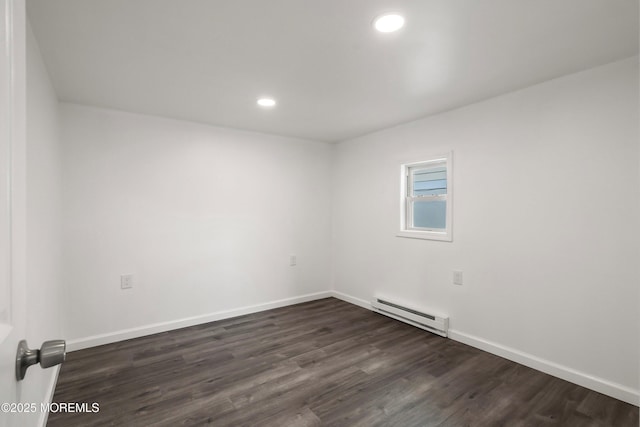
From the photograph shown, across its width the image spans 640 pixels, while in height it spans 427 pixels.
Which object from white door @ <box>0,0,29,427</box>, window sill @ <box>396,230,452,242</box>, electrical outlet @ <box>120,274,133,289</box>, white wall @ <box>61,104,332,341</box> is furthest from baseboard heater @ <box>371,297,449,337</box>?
white door @ <box>0,0,29,427</box>

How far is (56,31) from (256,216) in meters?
2.57

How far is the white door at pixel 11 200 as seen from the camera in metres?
0.53

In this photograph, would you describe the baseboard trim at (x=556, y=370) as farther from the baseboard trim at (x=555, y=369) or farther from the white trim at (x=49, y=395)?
the white trim at (x=49, y=395)

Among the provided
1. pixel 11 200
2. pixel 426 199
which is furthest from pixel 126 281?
pixel 426 199

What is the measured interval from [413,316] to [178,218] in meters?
2.83

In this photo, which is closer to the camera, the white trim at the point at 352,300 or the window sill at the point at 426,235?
the window sill at the point at 426,235

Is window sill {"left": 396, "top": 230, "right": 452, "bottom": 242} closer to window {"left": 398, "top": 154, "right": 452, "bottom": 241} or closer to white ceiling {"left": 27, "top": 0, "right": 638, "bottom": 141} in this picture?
window {"left": 398, "top": 154, "right": 452, "bottom": 241}

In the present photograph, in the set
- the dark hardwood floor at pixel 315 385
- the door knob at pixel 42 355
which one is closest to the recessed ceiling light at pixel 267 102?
the dark hardwood floor at pixel 315 385

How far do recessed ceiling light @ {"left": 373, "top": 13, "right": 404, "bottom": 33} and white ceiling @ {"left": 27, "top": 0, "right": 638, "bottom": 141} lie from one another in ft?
0.14

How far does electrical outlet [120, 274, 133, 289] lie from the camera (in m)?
3.12

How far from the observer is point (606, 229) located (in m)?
2.19

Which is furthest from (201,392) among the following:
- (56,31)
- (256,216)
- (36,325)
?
(56,31)

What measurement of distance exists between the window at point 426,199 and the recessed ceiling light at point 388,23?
68.8 inches

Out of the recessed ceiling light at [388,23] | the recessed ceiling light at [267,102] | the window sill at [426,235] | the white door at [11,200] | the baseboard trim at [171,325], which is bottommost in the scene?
the baseboard trim at [171,325]
